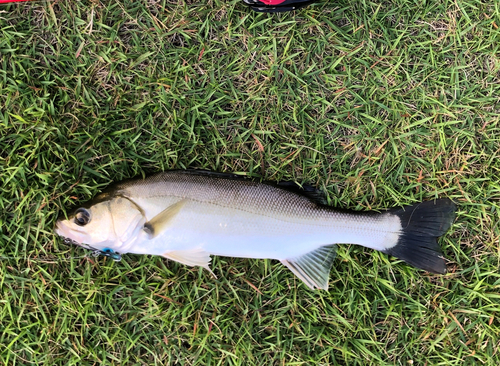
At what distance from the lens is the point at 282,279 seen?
2.62 m

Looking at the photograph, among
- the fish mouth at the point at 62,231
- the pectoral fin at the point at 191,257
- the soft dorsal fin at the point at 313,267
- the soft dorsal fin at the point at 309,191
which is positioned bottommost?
the soft dorsal fin at the point at 313,267

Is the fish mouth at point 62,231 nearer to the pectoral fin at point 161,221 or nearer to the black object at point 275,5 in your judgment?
the pectoral fin at point 161,221

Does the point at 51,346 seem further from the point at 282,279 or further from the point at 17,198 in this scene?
the point at 282,279

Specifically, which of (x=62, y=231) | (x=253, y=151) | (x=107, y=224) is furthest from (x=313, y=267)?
(x=62, y=231)

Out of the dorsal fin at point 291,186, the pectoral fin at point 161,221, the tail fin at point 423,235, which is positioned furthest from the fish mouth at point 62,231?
the tail fin at point 423,235

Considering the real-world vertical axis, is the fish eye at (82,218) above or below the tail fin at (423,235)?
above

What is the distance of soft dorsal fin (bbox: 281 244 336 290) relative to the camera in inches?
99.1

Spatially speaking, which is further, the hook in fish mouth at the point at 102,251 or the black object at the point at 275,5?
the black object at the point at 275,5

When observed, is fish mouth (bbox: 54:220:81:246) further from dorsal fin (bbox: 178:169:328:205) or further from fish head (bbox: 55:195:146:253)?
dorsal fin (bbox: 178:169:328:205)

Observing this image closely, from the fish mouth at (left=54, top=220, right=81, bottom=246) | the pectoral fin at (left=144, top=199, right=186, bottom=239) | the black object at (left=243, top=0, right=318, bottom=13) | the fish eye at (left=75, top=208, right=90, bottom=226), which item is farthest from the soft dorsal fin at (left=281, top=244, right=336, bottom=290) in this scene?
the black object at (left=243, top=0, right=318, bottom=13)

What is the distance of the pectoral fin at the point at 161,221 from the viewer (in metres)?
2.34

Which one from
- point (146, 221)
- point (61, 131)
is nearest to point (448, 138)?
point (146, 221)

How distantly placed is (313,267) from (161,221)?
3.59 ft

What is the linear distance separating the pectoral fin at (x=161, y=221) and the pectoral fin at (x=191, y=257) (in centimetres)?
18
